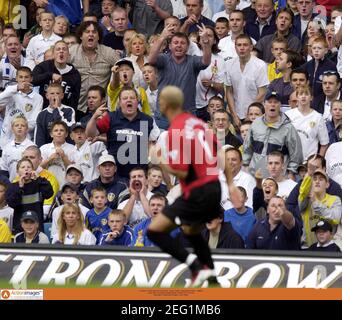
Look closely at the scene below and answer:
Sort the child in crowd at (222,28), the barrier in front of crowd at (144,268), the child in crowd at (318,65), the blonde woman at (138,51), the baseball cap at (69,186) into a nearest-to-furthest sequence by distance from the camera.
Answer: the barrier in front of crowd at (144,268) < the baseball cap at (69,186) < the child in crowd at (318,65) < the blonde woman at (138,51) < the child in crowd at (222,28)

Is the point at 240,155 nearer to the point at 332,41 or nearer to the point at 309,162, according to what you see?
the point at 309,162

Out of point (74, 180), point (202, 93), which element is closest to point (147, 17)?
point (202, 93)

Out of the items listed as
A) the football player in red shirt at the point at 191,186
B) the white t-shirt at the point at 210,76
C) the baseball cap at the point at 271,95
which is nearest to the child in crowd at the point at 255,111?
the baseball cap at the point at 271,95

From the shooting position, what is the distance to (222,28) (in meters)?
24.1

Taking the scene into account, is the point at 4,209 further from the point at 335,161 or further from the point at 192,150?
the point at 192,150

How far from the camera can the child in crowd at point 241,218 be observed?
65.8 feet

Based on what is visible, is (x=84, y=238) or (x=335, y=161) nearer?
(x=84, y=238)

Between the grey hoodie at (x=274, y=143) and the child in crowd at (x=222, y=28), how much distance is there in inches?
117

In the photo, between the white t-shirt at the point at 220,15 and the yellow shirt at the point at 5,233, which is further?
the white t-shirt at the point at 220,15

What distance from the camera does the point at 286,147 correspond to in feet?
70.4

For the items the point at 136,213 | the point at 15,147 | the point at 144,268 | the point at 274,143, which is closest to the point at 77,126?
the point at 15,147

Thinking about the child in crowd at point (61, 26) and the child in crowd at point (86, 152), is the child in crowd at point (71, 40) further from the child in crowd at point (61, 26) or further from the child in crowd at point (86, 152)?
the child in crowd at point (86, 152)

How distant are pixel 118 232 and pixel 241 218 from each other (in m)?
1.49

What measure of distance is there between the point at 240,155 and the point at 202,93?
238 cm
